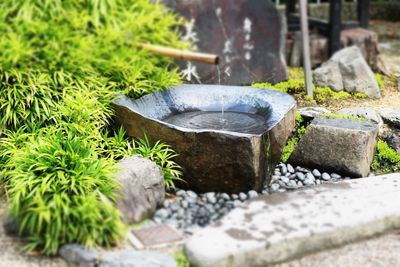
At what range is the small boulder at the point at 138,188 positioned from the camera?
12.4 ft

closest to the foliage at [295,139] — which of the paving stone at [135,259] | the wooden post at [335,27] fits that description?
the paving stone at [135,259]

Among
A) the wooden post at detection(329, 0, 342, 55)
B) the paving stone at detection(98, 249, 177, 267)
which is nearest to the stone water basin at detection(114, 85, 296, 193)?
the paving stone at detection(98, 249, 177, 267)

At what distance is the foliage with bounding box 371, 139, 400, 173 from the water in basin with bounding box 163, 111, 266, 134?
106 cm

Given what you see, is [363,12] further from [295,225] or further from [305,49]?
[295,225]

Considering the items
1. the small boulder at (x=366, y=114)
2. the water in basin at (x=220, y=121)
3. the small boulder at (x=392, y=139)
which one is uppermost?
the water in basin at (x=220, y=121)

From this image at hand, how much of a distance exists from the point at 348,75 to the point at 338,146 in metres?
2.14

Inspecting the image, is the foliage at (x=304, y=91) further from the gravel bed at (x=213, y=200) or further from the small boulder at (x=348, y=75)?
the gravel bed at (x=213, y=200)

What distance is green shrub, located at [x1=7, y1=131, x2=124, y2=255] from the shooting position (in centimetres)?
346

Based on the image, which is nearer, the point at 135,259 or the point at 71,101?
the point at 135,259

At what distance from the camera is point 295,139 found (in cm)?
506

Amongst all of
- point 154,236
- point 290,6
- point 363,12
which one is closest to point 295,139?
point 154,236

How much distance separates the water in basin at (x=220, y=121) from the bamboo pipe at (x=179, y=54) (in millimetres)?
478

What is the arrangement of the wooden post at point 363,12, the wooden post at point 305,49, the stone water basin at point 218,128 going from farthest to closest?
the wooden post at point 363,12 < the wooden post at point 305,49 < the stone water basin at point 218,128

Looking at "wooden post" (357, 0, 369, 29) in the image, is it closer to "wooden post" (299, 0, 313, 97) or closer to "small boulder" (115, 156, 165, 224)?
"wooden post" (299, 0, 313, 97)
